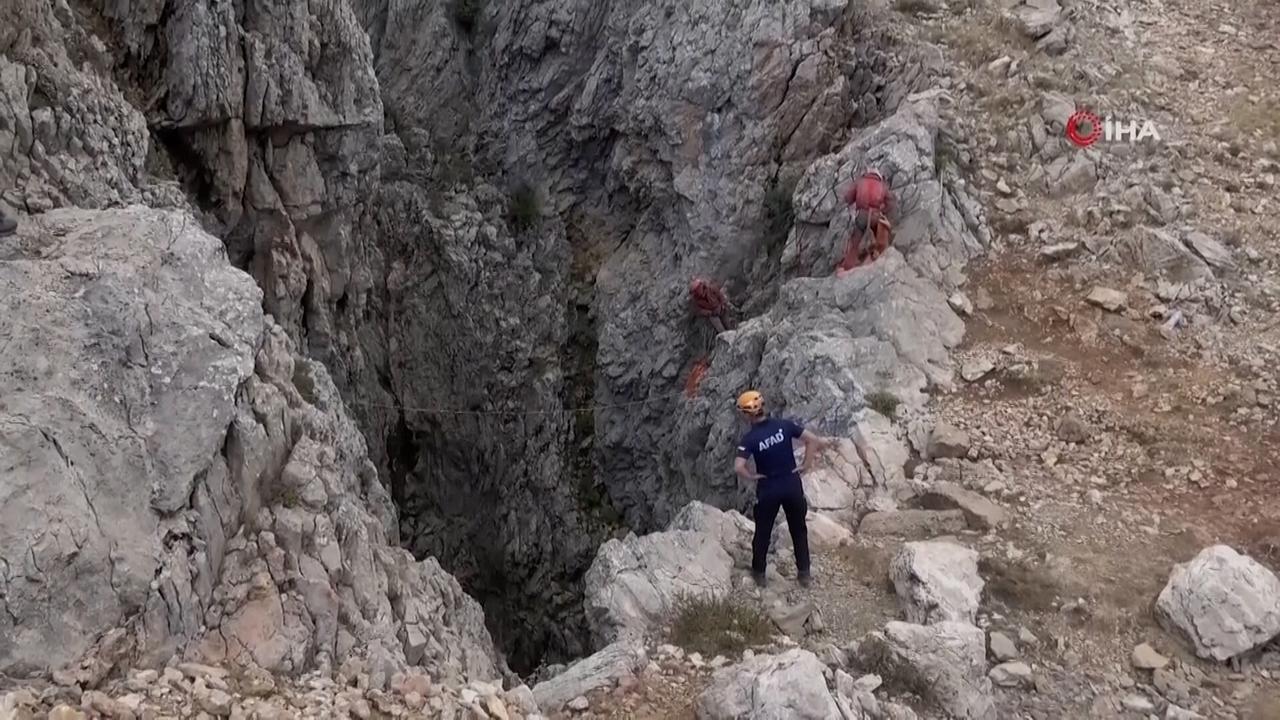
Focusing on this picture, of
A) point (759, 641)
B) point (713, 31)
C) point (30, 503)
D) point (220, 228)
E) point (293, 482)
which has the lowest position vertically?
point (759, 641)

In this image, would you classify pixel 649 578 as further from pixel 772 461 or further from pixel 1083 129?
pixel 1083 129

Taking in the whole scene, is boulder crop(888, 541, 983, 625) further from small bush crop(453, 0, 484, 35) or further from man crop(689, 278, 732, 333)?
small bush crop(453, 0, 484, 35)

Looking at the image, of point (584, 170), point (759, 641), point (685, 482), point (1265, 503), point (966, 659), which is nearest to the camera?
point (966, 659)

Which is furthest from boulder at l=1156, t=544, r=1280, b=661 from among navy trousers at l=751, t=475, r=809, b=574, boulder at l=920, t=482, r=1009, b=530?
navy trousers at l=751, t=475, r=809, b=574

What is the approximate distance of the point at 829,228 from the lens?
13.7m

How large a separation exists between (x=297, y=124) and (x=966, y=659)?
11621 mm

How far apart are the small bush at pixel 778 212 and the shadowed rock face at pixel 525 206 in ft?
0.30

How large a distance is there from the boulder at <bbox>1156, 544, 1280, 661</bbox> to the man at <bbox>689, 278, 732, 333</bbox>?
966cm

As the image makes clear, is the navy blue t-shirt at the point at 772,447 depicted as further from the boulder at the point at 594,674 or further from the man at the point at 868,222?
the man at the point at 868,222

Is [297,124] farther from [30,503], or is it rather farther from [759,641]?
[759,641]

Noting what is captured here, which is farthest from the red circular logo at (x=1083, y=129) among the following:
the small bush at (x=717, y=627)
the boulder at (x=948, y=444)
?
the small bush at (x=717, y=627)

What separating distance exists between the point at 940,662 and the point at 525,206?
16.0 m

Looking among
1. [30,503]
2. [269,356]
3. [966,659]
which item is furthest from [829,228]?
[30,503]

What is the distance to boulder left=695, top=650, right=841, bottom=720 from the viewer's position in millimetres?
6367
